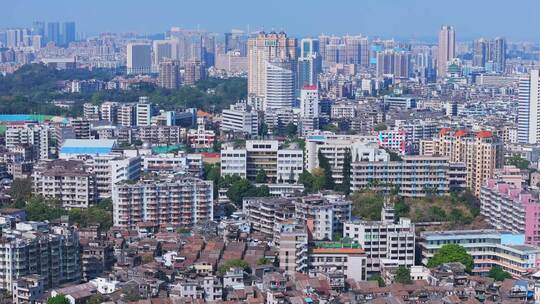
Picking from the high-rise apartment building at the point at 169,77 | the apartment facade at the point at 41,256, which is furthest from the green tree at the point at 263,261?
the high-rise apartment building at the point at 169,77

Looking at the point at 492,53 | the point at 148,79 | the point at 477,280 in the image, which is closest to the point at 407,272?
the point at 477,280

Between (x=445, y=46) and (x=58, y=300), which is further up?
(x=445, y=46)

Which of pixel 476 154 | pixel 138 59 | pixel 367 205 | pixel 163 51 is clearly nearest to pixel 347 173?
pixel 367 205

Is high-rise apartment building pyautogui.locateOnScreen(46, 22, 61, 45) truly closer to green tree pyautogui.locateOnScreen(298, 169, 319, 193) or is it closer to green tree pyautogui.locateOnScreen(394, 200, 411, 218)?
green tree pyautogui.locateOnScreen(298, 169, 319, 193)

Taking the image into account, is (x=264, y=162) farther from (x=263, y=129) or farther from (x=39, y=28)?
(x=39, y=28)

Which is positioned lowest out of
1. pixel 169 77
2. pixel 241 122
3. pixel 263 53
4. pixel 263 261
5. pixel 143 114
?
pixel 263 261

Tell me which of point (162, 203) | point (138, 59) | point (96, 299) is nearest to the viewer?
point (96, 299)

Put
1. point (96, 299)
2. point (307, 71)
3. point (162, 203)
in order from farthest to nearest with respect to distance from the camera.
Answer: point (307, 71)
point (162, 203)
point (96, 299)

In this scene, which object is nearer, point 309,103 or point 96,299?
point 96,299
